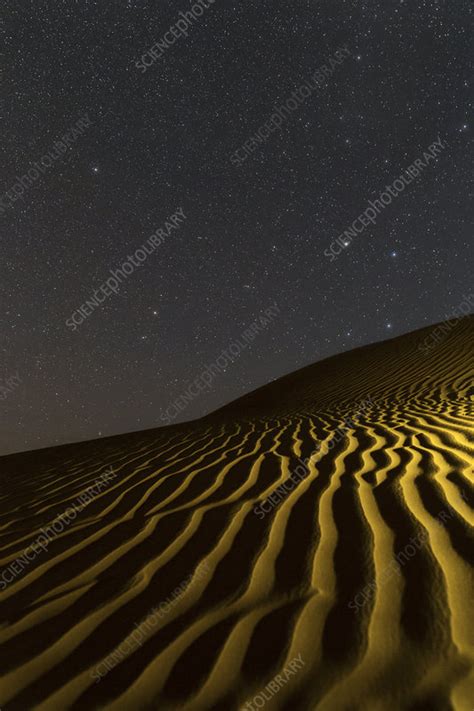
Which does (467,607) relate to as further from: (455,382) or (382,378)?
(382,378)

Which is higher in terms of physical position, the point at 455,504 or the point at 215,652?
the point at 215,652

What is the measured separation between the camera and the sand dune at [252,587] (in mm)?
1461

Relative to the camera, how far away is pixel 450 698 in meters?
1.30

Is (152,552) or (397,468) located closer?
(152,552)

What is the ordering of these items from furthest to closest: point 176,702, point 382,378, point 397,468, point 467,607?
point 382,378, point 397,468, point 467,607, point 176,702

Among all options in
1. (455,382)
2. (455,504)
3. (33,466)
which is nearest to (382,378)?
(455,382)

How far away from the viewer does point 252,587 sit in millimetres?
1974

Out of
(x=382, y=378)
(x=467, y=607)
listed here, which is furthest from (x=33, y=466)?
(x=382, y=378)

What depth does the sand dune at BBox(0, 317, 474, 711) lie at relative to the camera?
57.5 inches

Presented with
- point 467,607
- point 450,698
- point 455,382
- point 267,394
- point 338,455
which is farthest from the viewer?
point 267,394

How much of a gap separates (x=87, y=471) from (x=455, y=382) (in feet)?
26.6

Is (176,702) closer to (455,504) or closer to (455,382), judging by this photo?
(455,504)

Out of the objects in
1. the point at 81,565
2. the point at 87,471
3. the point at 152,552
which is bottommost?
the point at 152,552

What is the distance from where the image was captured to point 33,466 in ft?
21.8
